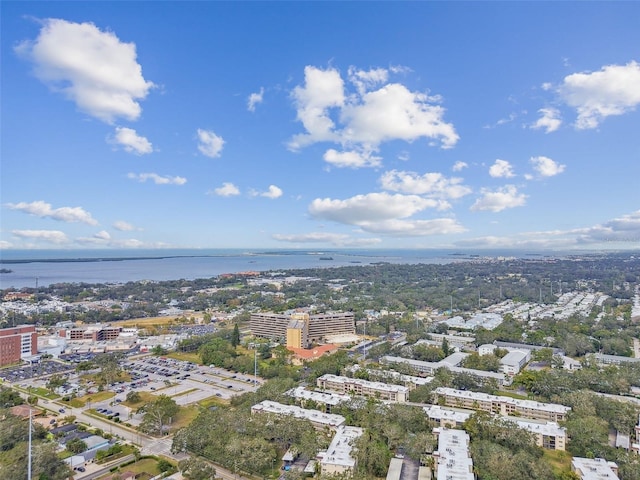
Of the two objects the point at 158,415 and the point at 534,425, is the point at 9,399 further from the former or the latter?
the point at 534,425

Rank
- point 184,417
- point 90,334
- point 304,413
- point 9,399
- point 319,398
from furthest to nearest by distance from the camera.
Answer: point 90,334, point 9,399, point 319,398, point 184,417, point 304,413

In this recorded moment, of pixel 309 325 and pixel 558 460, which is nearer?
pixel 558 460

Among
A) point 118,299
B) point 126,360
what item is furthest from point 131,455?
point 118,299

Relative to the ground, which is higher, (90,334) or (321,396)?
(321,396)

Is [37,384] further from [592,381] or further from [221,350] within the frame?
[592,381]

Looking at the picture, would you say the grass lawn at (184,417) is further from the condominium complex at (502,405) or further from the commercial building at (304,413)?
the condominium complex at (502,405)

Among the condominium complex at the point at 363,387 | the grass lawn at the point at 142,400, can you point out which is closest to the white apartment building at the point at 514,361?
the condominium complex at the point at 363,387

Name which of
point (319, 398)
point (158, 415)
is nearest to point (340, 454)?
point (319, 398)
